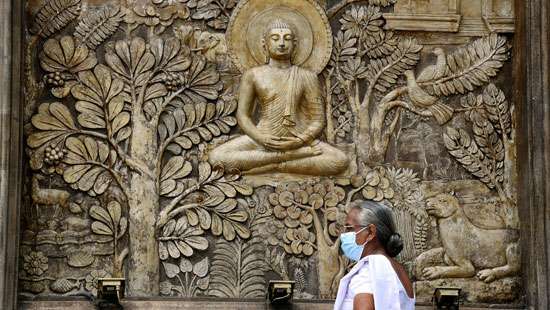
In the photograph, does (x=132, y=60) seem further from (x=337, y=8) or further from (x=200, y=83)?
(x=337, y=8)

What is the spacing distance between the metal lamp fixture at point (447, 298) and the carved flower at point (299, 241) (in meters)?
0.94

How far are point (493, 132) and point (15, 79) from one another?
3421mm

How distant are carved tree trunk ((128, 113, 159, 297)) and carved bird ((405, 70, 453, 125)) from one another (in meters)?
1.87

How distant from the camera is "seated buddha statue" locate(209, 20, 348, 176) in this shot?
11828 millimetres

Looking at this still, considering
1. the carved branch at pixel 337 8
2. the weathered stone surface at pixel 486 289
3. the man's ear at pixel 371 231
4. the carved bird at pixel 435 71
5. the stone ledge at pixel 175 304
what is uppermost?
the carved branch at pixel 337 8

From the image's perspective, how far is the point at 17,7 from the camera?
1170 centimetres

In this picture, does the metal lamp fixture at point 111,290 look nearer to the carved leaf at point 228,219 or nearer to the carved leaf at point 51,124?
the carved leaf at point 228,219

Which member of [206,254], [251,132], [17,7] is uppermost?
[17,7]

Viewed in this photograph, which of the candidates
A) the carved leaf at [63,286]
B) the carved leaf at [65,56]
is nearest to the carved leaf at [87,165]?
the carved leaf at [65,56]

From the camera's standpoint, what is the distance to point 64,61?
11.9 m

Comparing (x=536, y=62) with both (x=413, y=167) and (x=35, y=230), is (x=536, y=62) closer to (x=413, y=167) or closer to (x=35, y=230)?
(x=413, y=167)

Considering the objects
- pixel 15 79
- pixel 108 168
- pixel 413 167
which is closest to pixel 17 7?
pixel 15 79

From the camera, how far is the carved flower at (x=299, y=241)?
1177cm

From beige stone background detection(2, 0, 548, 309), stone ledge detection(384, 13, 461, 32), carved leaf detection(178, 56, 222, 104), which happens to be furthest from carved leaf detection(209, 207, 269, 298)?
stone ledge detection(384, 13, 461, 32)
